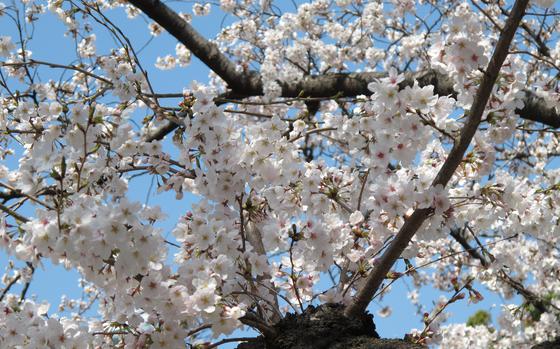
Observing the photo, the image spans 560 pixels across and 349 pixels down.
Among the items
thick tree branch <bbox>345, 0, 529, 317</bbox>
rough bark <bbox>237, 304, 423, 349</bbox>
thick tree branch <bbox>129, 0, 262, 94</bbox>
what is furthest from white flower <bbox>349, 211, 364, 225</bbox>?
thick tree branch <bbox>129, 0, 262, 94</bbox>

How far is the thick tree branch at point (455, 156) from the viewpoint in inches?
94.3

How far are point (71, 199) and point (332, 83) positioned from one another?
139 inches

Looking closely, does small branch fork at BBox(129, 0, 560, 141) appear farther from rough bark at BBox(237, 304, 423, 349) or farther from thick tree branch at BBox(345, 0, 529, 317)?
rough bark at BBox(237, 304, 423, 349)

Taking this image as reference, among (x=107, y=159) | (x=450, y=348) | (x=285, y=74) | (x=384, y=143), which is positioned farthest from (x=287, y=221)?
(x=450, y=348)

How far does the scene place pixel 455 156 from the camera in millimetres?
2535

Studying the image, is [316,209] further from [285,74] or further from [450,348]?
[450,348]

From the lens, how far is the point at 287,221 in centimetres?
305

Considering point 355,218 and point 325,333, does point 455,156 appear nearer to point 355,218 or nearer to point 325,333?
point 355,218

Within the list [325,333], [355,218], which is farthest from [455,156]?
[325,333]

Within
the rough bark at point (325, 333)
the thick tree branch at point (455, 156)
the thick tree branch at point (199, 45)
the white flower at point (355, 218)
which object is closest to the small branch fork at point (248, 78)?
the thick tree branch at point (199, 45)

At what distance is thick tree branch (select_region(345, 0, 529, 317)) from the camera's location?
239 cm

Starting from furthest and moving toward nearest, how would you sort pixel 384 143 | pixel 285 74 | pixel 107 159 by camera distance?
pixel 285 74
pixel 107 159
pixel 384 143

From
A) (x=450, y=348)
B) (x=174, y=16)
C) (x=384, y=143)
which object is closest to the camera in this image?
(x=384, y=143)

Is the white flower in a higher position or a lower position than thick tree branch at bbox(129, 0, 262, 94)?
lower
